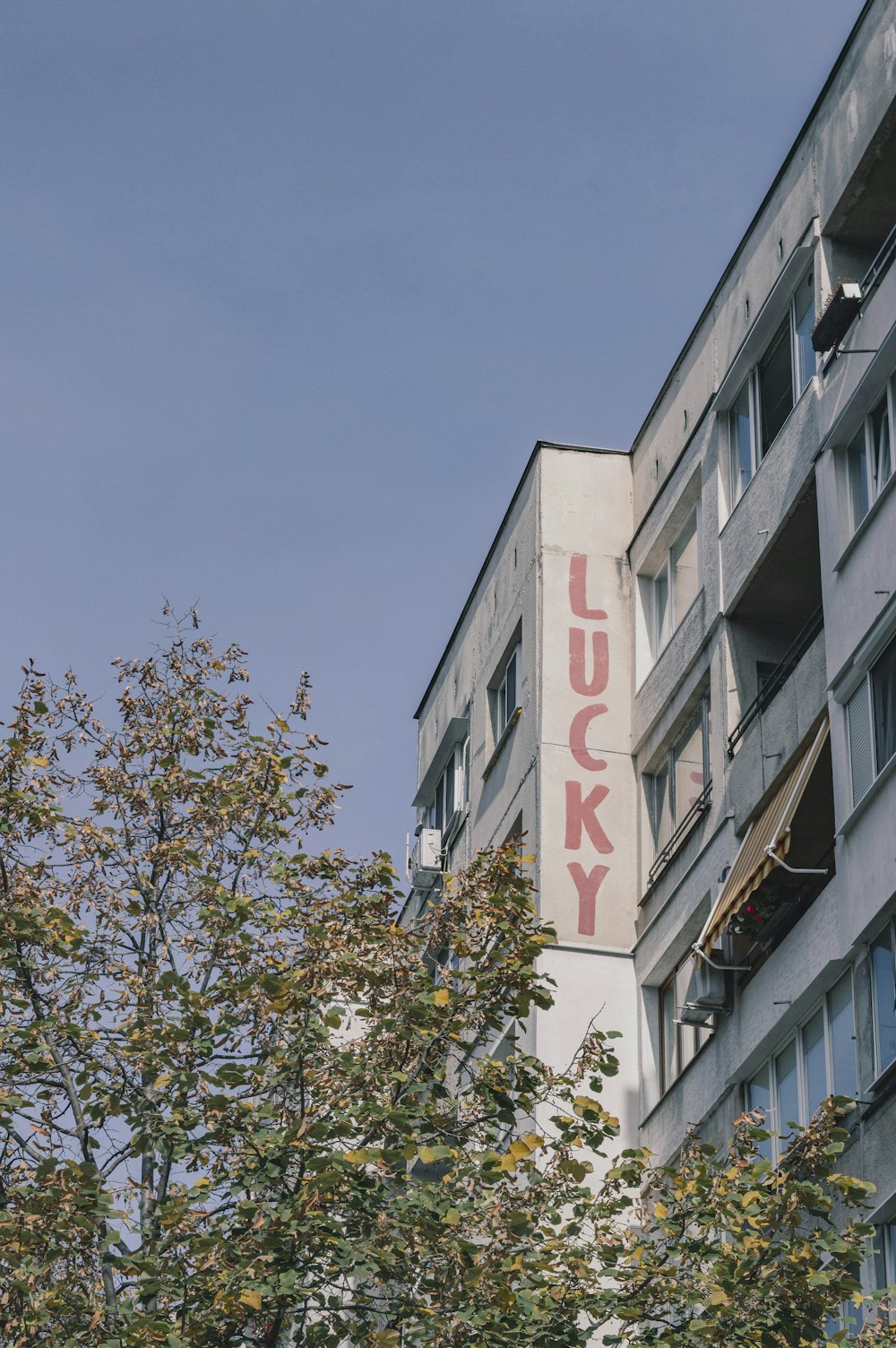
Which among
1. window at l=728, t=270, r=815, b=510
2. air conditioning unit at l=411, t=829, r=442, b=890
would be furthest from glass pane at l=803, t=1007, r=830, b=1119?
air conditioning unit at l=411, t=829, r=442, b=890

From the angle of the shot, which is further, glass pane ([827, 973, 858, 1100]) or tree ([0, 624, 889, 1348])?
glass pane ([827, 973, 858, 1100])

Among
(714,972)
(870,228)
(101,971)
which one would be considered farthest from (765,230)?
(101,971)

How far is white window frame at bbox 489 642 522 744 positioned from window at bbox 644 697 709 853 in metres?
3.53

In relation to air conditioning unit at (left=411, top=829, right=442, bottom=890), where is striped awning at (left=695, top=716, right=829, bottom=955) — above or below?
below

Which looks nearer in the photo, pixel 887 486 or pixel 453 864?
pixel 887 486

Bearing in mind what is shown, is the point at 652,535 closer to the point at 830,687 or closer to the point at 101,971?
the point at 830,687

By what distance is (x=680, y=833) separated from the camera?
26.4 m

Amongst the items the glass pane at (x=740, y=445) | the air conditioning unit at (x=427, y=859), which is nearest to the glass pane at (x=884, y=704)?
the glass pane at (x=740, y=445)

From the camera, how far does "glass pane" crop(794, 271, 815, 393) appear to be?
2356 centimetres

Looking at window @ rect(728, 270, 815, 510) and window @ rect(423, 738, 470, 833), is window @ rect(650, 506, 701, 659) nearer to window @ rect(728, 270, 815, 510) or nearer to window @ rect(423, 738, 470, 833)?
window @ rect(728, 270, 815, 510)

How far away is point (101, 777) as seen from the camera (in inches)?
605

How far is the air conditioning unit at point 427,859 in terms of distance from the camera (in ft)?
115

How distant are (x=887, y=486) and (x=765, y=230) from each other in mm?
6458

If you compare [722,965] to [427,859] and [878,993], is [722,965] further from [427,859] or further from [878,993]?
[427,859]
